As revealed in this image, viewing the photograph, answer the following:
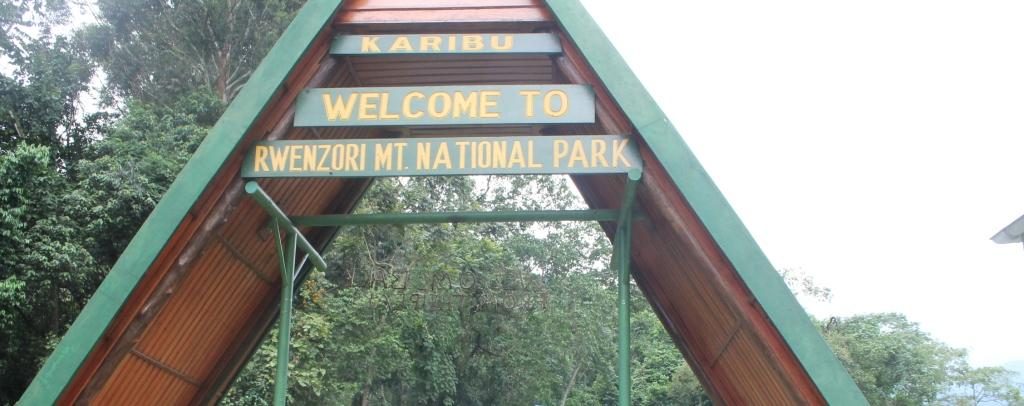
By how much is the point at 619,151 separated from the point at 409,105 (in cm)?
154

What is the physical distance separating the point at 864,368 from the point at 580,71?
27431 millimetres

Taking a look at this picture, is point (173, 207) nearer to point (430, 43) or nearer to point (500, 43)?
point (430, 43)

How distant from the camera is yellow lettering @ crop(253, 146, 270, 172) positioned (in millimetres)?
5898

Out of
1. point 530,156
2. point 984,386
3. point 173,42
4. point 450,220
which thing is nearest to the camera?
point 530,156

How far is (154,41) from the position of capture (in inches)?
953

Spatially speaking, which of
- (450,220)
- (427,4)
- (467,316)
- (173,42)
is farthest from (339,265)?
(427,4)

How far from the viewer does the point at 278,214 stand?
262 inches

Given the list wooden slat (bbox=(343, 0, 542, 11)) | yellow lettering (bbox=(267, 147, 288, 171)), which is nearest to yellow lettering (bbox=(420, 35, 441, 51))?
wooden slat (bbox=(343, 0, 542, 11))

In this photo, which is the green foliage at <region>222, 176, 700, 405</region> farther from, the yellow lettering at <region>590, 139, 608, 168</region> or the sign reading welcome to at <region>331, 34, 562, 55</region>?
the yellow lettering at <region>590, 139, 608, 168</region>

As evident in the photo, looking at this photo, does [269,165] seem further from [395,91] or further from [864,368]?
[864,368]

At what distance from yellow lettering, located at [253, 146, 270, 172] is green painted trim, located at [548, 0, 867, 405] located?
7.56 ft

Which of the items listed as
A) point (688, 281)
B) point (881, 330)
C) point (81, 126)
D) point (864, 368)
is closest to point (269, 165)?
point (688, 281)

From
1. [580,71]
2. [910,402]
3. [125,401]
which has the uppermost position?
[910,402]

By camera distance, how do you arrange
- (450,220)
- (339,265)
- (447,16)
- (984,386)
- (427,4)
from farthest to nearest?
(984,386) → (339,265) → (450,220) → (427,4) → (447,16)
